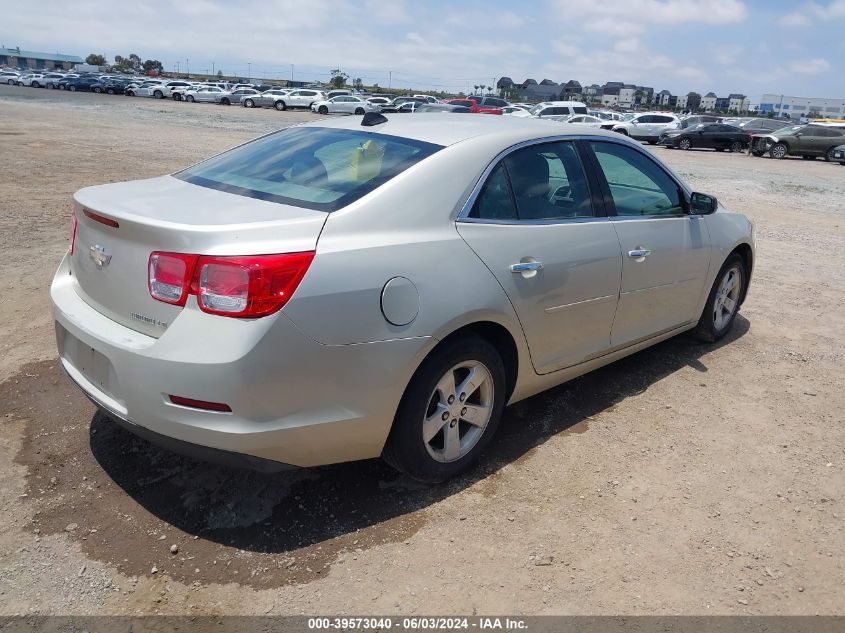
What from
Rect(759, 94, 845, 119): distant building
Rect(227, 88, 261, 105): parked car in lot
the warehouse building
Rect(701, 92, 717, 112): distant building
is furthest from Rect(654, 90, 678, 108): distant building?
the warehouse building

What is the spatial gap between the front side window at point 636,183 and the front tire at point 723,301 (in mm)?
887

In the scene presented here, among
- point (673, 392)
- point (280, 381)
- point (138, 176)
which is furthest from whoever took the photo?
point (138, 176)

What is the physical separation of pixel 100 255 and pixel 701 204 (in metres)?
3.86

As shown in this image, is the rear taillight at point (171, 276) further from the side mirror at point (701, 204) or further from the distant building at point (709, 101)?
the distant building at point (709, 101)

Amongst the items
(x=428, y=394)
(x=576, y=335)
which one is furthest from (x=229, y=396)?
(x=576, y=335)

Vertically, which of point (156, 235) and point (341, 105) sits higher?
point (341, 105)

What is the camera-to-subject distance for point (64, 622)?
246 cm

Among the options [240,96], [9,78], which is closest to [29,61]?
[9,78]

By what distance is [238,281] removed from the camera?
2607mm

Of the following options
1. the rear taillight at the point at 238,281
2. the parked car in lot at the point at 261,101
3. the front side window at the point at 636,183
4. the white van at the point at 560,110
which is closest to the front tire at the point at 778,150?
the white van at the point at 560,110

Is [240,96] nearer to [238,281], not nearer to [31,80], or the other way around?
[31,80]

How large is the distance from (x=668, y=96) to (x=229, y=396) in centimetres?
14163

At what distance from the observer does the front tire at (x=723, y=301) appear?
17.4ft

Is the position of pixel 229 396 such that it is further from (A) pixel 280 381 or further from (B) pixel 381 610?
(B) pixel 381 610
